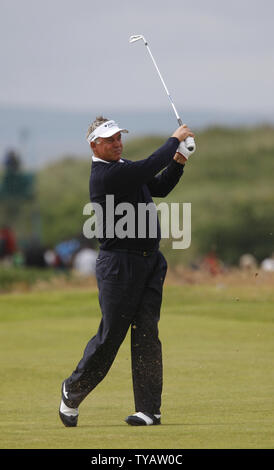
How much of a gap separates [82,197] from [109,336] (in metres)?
93.3

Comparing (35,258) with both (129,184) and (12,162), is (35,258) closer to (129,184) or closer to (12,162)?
(129,184)

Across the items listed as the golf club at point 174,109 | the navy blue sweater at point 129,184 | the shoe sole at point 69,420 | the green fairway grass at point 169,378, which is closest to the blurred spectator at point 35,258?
the green fairway grass at point 169,378

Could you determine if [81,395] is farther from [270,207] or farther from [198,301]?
[270,207]

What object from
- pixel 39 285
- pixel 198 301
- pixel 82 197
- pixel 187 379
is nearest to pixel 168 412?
pixel 187 379

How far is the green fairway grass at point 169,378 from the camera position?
22.3ft

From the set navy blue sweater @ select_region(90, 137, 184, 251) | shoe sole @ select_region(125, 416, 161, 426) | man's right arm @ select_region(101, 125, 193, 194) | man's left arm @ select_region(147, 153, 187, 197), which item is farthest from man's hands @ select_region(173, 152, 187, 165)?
shoe sole @ select_region(125, 416, 161, 426)

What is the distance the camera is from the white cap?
748 centimetres

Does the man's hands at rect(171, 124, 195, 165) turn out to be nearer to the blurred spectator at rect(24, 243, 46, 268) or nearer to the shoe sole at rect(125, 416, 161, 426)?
the shoe sole at rect(125, 416, 161, 426)

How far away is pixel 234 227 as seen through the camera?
268 feet

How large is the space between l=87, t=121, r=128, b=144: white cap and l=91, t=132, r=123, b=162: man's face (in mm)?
34

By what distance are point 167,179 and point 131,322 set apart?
1.02 meters

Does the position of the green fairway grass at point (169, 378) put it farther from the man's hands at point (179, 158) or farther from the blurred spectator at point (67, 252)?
the blurred spectator at point (67, 252)

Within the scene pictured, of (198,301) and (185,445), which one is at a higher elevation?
(198,301)

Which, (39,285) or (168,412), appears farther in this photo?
(39,285)
